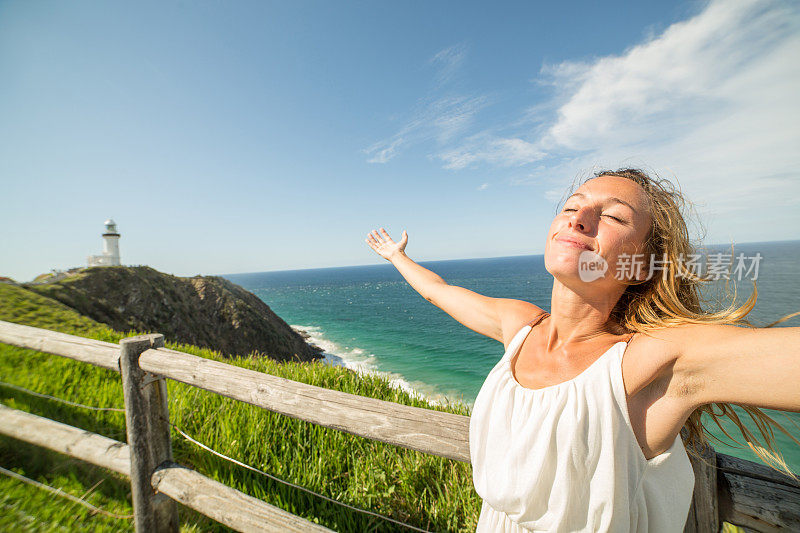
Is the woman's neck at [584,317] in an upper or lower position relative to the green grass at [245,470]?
upper

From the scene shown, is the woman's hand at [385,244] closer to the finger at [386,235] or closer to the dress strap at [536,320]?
the finger at [386,235]

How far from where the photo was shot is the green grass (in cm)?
273

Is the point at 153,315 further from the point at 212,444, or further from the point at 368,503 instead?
the point at 368,503

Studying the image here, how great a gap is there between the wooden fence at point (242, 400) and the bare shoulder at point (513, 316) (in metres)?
0.46

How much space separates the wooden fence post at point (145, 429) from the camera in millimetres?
2301

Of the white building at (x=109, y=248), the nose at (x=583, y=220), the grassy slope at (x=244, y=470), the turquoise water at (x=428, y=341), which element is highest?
the white building at (x=109, y=248)

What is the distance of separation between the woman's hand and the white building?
2954 centimetres

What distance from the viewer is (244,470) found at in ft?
9.99

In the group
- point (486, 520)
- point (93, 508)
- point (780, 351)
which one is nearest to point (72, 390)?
point (93, 508)

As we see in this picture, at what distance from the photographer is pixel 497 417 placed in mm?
1271

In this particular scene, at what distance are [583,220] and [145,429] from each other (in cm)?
296

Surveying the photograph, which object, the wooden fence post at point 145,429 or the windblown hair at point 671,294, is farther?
the wooden fence post at point 145,429

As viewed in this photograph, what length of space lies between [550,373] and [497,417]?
268 mm

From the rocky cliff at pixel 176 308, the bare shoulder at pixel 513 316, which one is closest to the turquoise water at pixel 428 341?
the rocky cliff at pixel 176 308
